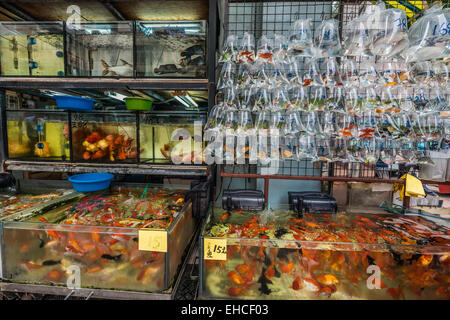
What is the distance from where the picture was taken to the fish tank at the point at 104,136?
1.66m

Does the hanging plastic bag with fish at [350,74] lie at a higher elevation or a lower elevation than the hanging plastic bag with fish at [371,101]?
higher

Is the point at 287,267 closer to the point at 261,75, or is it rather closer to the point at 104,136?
the point at 261,75

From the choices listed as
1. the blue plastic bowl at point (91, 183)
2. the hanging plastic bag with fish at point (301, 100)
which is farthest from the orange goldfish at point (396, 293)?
the blue plastic bowl at point (91, 183)

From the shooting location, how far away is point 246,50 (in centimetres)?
131

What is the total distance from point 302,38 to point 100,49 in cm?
167

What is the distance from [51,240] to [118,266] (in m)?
0.46

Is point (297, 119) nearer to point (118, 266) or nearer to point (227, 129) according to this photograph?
point (227, 129)

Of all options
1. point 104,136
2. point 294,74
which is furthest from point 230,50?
point 104,136

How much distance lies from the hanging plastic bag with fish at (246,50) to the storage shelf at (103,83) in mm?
316

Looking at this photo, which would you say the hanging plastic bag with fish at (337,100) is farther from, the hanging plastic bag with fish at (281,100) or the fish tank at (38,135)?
the fish tank at (38,135)

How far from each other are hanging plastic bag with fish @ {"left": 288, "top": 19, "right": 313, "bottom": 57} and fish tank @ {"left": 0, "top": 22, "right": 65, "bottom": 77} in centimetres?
187

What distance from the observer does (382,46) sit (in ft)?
3.91

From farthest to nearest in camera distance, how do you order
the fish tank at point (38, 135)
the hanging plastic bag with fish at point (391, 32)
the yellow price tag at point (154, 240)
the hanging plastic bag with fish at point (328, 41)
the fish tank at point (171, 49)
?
1. the fish tank at point (38, 135)
2. the fish tank at point (171, 49)
3. the hanging plastic bag with fish at point (328, 41)
4. the hanging plastic bag with fish at point (391, 32)
5. the yellow price tag at point (154, 240)

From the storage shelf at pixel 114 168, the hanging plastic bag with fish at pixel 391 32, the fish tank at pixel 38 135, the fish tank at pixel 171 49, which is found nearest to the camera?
the hanging plastic bag with fish at pixel 391 32
